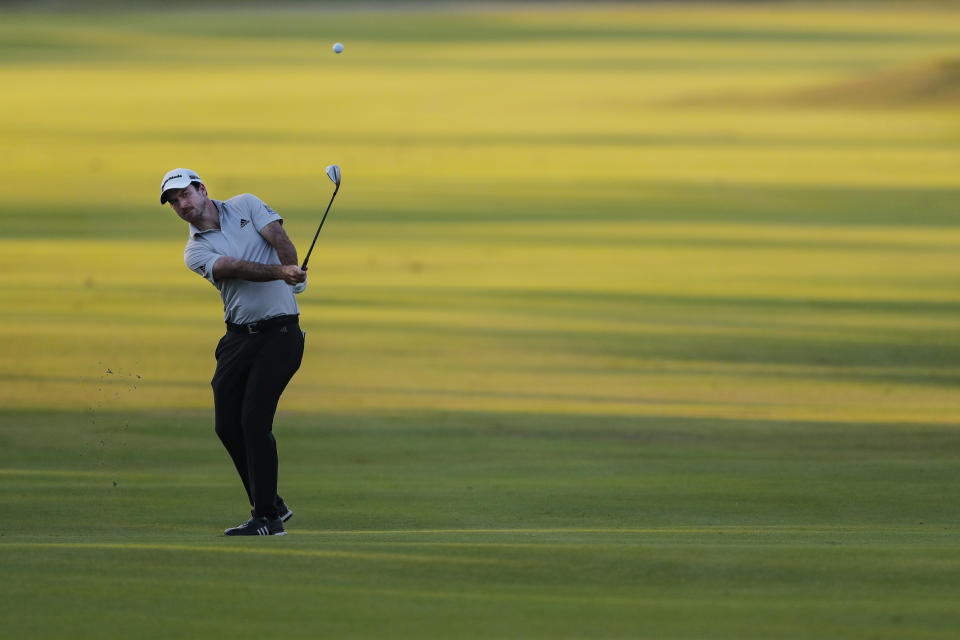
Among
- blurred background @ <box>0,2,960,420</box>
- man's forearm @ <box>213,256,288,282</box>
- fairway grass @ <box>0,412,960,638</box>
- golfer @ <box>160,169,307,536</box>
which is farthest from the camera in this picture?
blurred background @ <box>0,2,960,420</box>

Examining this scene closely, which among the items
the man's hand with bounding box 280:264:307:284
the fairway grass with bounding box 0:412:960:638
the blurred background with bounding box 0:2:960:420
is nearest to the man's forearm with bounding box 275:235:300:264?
the man's hand with bounding box 280:264:307:284

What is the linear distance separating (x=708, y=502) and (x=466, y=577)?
10.3ft

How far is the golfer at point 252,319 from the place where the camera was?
913 centimetres

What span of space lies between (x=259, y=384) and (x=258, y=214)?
2.60ft

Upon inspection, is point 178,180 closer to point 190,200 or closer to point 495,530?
point 190,200

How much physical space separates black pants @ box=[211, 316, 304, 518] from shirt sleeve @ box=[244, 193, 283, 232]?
Result: 47cm

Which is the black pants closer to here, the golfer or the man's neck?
the golfer

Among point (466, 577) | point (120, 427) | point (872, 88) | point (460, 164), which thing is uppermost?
point (872, 88)

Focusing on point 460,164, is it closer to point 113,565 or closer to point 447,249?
point 447,249

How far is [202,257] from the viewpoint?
29.9 ft

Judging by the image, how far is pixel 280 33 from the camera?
79562 mm

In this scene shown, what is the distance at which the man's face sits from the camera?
9055mm

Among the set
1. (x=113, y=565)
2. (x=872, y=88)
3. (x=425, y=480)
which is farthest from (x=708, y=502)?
(x=872, y=88)

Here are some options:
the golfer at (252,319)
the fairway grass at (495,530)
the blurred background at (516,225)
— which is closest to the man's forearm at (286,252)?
the golfer at (252,319)
